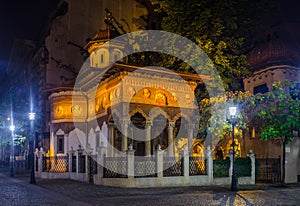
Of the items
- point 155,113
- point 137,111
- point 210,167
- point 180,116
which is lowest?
point 210,167

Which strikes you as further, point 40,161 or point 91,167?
point 40,161

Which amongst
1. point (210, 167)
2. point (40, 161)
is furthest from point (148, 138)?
point (40, 161)

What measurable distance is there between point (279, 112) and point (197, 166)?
16.7 feet

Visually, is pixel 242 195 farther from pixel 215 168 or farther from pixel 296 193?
pixel 215 168

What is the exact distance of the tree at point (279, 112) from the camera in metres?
19.8

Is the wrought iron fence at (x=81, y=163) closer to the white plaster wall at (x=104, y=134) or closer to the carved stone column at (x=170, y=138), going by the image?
the white plaster wall at (x=104, y=134)

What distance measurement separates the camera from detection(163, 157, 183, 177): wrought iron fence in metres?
19.0

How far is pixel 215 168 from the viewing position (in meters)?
20.5

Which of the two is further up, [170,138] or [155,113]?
[155,113]

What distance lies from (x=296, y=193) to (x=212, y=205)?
216 inches

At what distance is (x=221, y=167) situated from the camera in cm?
2066

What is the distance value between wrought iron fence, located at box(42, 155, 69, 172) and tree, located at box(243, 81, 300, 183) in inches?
470

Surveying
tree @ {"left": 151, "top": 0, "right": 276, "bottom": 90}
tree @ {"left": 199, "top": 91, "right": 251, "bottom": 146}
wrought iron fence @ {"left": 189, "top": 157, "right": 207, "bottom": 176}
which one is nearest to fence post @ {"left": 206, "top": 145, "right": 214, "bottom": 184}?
wrought iron fence @ {"left": 189, "top": 157, "right": 207, "bottom": 176}

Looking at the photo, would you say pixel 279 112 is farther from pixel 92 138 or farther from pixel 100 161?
pixel 92 138
